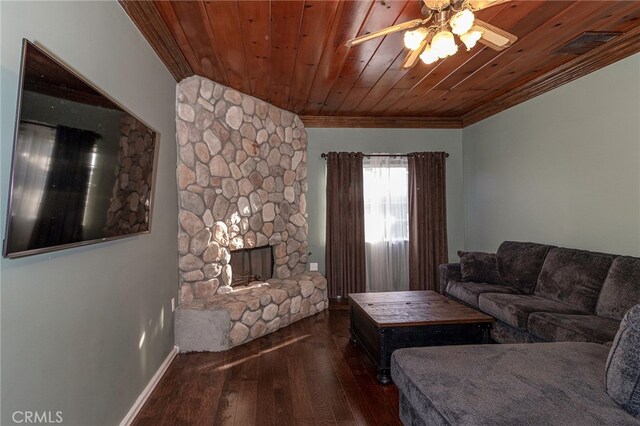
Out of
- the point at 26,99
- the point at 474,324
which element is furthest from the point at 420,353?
the point at 26,99

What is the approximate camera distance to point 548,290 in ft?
10.6

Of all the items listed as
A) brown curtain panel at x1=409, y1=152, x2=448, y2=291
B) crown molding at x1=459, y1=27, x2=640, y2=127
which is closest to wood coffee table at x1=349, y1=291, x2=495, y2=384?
brown curtain panel at x1=409, y1=152, x2=448, y2=291

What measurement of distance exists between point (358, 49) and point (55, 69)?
7.19 ft

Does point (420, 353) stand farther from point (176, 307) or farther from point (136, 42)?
point (136, 42)

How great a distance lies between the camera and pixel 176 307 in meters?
3.29

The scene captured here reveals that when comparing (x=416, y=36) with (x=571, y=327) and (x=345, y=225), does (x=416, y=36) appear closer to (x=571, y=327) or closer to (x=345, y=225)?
(x=571, y=327)

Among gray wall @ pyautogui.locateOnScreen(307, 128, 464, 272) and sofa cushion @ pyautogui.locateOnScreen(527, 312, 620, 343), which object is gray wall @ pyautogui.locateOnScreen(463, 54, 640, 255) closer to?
gray wall @ pyautogui.locateOnScreen(307, 128, 464, 272)

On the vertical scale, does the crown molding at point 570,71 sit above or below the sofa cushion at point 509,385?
above

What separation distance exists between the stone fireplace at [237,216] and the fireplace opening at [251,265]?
0.01m

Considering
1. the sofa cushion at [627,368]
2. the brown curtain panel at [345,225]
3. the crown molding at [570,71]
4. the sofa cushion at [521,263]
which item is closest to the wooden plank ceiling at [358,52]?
the crown molding at [570,71]

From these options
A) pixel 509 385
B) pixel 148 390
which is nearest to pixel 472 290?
pixel 509 385

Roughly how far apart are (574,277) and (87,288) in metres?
3.47

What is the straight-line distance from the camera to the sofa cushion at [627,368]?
4.57ft

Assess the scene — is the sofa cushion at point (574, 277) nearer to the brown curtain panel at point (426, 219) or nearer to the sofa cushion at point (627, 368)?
the sofa cushion at point (627, 368)
